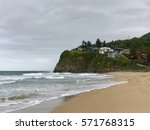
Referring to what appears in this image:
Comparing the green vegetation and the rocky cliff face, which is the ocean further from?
the rocky cliff face

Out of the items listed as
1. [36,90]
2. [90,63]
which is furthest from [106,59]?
[36,90]

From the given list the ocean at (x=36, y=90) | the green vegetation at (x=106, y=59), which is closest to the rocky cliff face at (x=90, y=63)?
the green vegetation at (x=106, y=59)

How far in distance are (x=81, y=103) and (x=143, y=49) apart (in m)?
84.5

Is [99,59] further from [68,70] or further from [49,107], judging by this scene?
[49,107]

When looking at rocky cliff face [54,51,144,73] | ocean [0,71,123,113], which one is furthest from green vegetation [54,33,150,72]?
ocean [0,71,123,113]

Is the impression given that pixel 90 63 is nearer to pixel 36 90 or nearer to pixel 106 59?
pixel 106 59

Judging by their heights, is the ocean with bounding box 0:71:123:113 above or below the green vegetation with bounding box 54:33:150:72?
below

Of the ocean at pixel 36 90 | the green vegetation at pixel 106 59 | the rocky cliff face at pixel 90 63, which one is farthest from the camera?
the rocky cliff face at pixel 90 63

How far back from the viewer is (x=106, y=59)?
94.6 m

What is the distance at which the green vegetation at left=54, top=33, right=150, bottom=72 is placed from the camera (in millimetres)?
83125

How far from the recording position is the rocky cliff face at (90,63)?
281 ft

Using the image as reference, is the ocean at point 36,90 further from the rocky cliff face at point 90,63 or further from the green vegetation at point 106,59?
the rocky cliff face at point 90,63

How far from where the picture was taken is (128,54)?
9356 centimetres

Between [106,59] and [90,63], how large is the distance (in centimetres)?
772
